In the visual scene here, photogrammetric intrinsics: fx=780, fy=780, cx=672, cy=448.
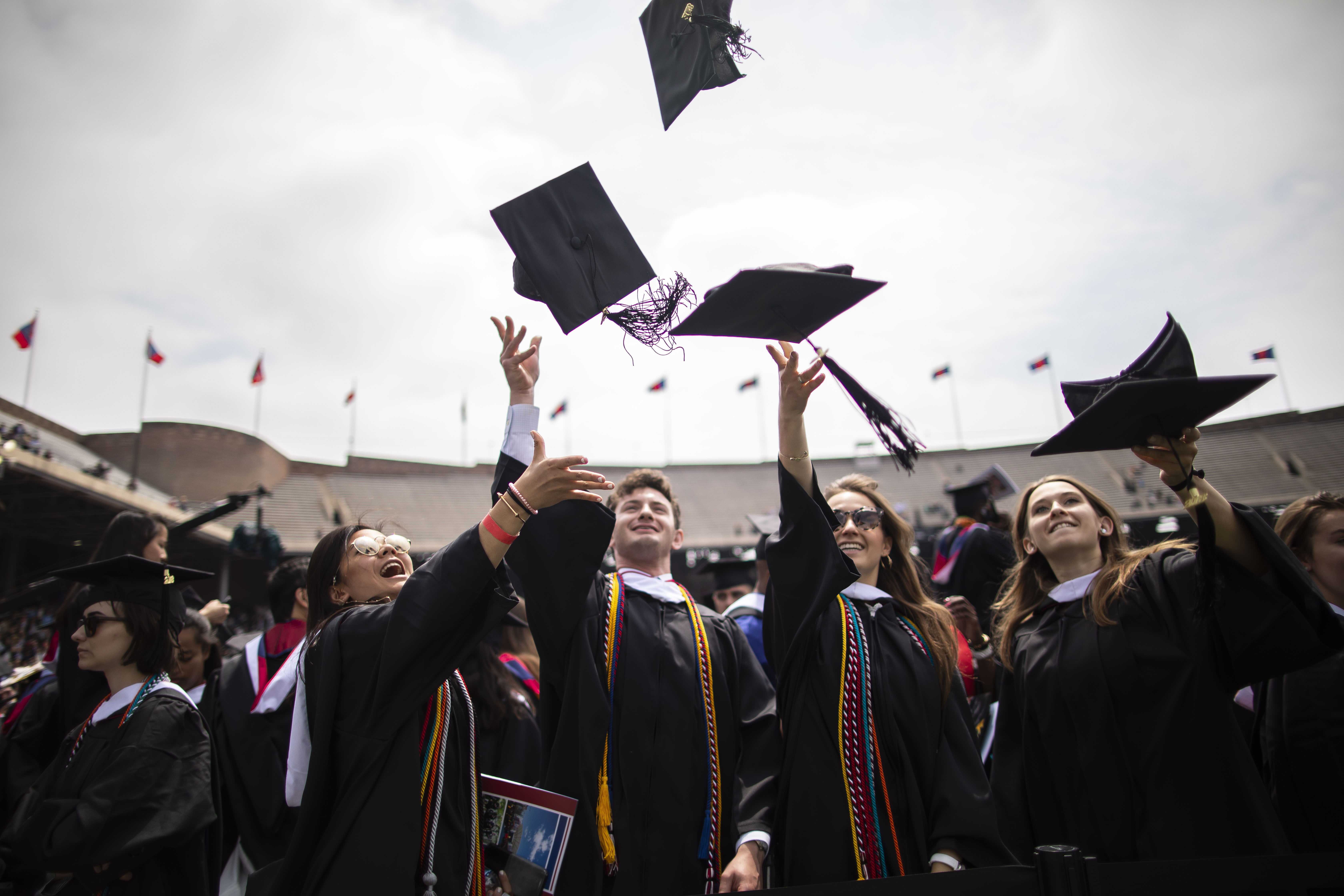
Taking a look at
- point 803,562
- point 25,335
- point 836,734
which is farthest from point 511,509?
point 25,335

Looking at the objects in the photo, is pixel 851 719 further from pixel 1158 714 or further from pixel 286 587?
pixel 286 587

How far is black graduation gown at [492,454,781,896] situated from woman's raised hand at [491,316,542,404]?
23cm

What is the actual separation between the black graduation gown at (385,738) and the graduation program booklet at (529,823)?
76 mm

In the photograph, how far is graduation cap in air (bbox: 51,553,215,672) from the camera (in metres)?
2.63

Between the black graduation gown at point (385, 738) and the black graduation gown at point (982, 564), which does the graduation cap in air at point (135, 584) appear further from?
the black graduation gown at point (982, 564)

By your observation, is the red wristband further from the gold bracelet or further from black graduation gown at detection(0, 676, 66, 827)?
black graduation gown at detection(0, 676, 66, 827)

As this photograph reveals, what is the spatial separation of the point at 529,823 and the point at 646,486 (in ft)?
4.00

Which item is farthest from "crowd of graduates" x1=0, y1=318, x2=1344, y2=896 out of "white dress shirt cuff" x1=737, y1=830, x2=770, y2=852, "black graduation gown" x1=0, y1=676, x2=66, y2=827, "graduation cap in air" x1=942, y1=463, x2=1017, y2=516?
"graduation cap in air" x1=942, y1=463, x2=1017, y2=516

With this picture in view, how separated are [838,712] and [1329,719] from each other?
162cm

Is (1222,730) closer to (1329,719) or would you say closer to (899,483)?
(1329,719)

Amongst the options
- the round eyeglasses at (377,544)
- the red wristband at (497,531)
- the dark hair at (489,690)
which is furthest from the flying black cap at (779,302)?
the dark hair at (489,690)

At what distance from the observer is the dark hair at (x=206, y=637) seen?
356 centimetres

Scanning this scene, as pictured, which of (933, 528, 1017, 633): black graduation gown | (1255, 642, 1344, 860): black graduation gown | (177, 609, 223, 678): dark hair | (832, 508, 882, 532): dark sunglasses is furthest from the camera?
(933, 528, 1017, 633): black graduation gown

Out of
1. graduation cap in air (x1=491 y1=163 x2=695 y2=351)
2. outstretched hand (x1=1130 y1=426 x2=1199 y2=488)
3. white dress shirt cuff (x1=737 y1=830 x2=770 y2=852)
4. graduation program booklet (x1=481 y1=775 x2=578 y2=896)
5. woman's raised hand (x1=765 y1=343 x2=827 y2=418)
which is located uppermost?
graduation cap in air (x1=491 y1=163 x2=695 y2=351)
